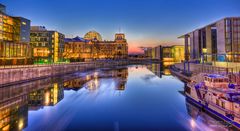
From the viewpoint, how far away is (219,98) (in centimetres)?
2803

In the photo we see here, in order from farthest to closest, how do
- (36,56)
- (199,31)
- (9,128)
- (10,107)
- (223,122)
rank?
(36,56), (199,31), (10,107), (223,122), (9,128)

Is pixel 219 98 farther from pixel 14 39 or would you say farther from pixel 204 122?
pixel 14 39

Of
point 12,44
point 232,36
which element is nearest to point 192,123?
point 232,36

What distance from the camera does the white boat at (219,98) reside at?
24.8 meters

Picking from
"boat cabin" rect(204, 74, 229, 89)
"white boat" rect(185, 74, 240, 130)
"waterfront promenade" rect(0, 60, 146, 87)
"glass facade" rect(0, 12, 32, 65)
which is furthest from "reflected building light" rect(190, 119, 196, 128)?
"glass facade" rect(0, 12, 32, 65)

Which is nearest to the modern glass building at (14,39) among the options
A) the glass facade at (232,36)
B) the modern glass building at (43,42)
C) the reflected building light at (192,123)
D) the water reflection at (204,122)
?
the modern glass building at (43,42)

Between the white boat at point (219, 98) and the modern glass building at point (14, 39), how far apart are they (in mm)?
70707

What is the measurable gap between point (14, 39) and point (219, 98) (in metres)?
111

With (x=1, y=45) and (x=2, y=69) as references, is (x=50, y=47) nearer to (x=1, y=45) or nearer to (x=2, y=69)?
(x=1, y=45)

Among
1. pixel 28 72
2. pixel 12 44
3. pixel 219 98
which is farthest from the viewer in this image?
pixel 12 44

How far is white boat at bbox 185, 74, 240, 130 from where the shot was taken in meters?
24.8

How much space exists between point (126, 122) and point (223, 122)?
13720mm

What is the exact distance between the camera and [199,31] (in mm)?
101312

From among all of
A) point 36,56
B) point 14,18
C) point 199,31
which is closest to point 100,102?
point 199,31
